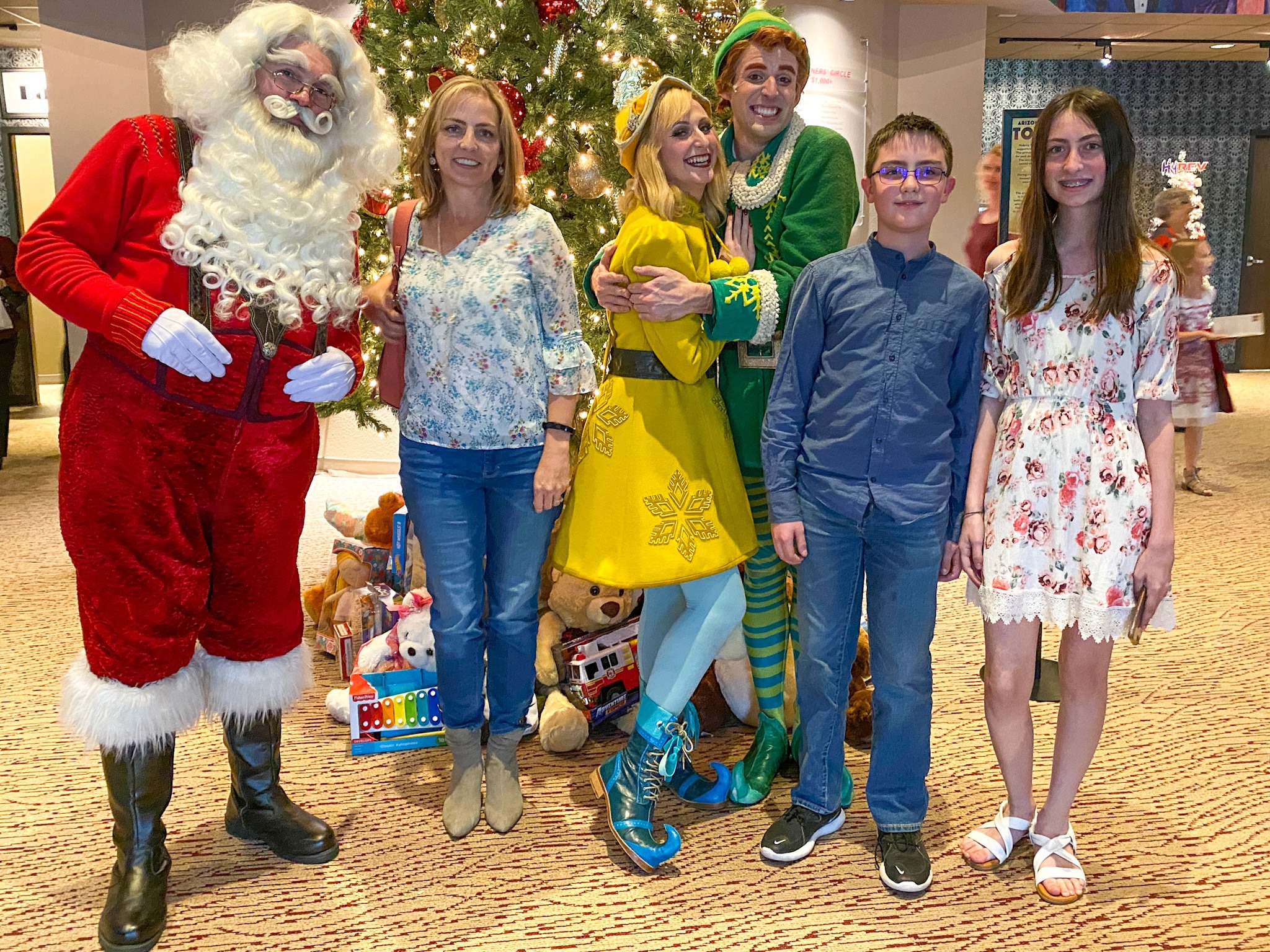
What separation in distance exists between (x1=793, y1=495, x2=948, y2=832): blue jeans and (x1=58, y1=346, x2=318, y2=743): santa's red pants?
1.20m

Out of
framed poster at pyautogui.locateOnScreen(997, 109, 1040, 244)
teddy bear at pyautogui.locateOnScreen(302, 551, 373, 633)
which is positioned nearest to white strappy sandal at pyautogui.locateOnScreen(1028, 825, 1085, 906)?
teddy bear at pyautogui.locateOnScreen(302, 551, 373, 633)

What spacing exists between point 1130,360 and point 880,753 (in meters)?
1.02

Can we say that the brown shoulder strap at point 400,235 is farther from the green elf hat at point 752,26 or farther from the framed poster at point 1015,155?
the framed poster at point 1015,155

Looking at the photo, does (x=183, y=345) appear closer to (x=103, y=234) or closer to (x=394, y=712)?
(x=103, y=234)

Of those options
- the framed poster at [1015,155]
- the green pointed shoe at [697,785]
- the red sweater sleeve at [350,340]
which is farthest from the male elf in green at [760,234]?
the framed poster at [1015,155]

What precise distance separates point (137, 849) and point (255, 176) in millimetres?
1431

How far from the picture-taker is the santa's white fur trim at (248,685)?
2.21 m

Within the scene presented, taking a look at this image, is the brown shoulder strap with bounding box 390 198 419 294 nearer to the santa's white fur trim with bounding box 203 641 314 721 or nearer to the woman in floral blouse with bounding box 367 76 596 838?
the woman in floral blouse with bounding box 367 76 596 838

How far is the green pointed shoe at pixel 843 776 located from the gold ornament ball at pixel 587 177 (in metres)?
1.84

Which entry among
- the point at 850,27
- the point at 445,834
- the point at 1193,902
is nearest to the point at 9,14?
the point at 850,27

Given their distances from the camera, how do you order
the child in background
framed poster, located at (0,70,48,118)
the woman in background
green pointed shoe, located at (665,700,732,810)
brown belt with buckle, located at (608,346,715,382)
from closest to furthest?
brown belt with buckle, located at (608,346,715,382) → green pointed shoe, located at (665,700,732,810) → the woman in background → the child in background → framed poster, located at (0,70,48,118)

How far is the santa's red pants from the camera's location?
1960 mm

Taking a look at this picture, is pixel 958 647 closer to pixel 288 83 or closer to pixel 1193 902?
pixel 1193 902

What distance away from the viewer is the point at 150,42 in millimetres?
6875
